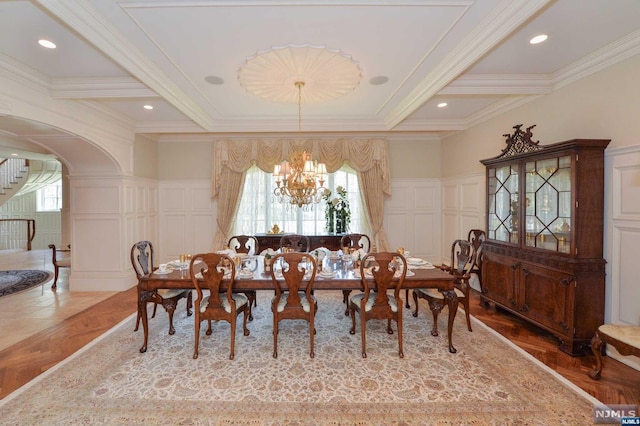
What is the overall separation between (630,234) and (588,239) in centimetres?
31

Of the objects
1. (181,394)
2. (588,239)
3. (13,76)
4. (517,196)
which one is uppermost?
(13,76)

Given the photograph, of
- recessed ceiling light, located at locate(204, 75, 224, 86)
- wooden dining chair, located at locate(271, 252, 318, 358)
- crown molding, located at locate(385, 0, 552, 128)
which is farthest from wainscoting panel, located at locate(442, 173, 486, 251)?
recessed ceiling light, located at locate(204, 75, 224, 86)

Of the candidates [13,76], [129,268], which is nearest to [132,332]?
[129,268]

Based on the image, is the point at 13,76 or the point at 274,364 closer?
the point at 274,364

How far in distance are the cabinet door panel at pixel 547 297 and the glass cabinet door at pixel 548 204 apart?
1.03 feet

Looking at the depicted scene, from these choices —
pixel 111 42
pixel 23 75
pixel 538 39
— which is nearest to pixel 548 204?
pixel 538 39

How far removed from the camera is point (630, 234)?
2.69 meters

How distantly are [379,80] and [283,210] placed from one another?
11.9 ft

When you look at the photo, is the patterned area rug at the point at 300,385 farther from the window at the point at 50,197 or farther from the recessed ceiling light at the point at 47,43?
the window at the point at 50,197

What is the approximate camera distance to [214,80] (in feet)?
11.9

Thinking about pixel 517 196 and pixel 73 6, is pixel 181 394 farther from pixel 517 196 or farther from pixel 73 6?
pixel 517 196

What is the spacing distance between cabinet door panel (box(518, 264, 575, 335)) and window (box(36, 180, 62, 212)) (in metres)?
15.1

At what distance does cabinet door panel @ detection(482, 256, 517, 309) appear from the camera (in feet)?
11.7

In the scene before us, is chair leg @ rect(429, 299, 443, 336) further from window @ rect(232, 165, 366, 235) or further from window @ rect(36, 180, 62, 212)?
window @ rect(36, 180, 62, 212)
